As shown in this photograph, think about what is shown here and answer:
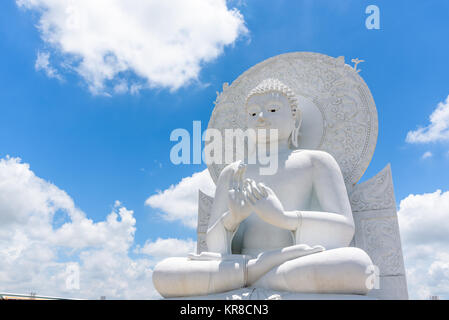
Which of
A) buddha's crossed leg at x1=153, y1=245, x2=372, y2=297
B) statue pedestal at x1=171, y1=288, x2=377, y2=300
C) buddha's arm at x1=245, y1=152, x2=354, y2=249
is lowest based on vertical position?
statue pedestal at x1=171, y1=288, x2=377, y2=300

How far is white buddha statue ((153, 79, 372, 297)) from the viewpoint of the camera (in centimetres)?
309

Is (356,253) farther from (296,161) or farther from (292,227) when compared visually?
(296,161)

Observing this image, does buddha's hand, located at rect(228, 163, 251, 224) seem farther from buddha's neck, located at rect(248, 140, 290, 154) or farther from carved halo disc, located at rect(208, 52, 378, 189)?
carved halo disc, located at rect(208, 52, 378, 189)

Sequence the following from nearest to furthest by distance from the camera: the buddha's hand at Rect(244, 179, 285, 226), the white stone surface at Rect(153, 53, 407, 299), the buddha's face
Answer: the white stone surface at Rect(153, 53, 407, 299) → the buddha's hand at Rect(244, 179, 285, 226) → the buddha's face

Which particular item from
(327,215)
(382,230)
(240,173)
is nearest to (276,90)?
(240,173)

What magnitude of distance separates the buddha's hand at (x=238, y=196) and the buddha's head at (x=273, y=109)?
1.05m

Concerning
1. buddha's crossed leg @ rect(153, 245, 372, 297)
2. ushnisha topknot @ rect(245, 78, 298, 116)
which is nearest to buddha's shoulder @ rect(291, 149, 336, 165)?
ushnisha topknot @ rect(245, 78, 298, 116)

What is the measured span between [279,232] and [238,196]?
0.73 m

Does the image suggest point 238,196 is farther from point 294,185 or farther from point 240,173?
point 294,185

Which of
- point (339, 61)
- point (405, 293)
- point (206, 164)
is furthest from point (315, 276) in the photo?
point (339, 61)

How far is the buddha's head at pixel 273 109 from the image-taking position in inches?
180

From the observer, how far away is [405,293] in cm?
427

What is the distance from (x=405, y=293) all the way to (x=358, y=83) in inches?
105

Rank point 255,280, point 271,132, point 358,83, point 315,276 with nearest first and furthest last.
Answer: point 315,276, point 255,280, point 271,132, point 358,83
